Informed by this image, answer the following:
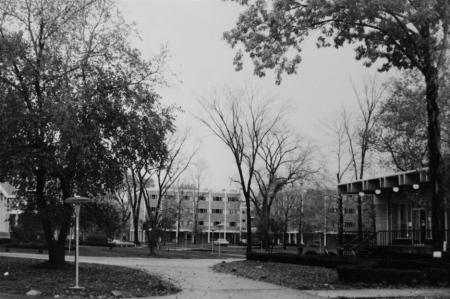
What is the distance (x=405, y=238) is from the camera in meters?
31.6

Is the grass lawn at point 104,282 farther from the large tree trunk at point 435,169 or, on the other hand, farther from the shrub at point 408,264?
the shrub at point 408,264

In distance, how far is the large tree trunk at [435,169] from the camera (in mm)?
18422

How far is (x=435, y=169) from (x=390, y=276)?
A: 402 cm

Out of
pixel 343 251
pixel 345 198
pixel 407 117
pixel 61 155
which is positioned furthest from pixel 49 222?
pixel 345 198

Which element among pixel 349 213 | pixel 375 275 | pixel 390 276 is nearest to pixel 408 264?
pixel 390 276

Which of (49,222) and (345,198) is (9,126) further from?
(345,198)

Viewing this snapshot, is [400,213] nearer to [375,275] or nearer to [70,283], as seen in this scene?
[375,275]

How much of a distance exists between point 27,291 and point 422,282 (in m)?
13.0

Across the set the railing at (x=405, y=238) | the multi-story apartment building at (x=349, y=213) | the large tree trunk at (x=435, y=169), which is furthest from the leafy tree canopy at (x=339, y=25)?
the multi-story apartment building at (x=349, y=213)

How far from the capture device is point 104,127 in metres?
21.0

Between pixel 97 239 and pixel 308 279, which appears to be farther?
pixel 97 239

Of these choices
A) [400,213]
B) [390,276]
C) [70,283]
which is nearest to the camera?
[70,283]

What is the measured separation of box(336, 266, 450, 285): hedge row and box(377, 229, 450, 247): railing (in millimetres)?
10195

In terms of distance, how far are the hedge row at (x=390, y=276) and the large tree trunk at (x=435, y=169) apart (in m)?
0.92
